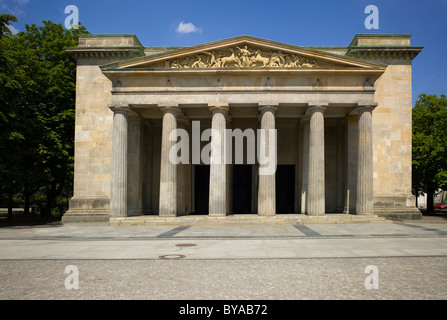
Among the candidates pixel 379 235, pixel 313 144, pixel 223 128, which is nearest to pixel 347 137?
pixel 313 144

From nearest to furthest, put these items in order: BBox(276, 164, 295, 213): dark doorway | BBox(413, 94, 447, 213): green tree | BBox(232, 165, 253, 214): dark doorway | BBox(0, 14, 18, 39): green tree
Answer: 1. BBox(0, 14, 18, 39): green tree
2. BBox(276, 164, 295, 213): dark doorway
3. BBox(232, 165, 253, 214): dark doorway
4. BBox(413, 94, 447, 213): green tree

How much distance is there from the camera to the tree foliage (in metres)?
28.7

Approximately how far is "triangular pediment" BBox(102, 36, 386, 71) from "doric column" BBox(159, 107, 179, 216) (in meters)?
3.93

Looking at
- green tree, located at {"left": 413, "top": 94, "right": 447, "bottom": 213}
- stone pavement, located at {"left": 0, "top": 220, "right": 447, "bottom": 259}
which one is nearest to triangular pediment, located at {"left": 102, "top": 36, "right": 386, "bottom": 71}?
stone pavement, located at {"left": 0, "top": 220, "right": 447, "bottom": 259}

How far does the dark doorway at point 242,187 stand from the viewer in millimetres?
37969

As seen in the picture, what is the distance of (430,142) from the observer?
44.3 m

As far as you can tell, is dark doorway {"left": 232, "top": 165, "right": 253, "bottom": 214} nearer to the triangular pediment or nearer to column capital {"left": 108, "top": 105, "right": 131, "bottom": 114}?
the triangular pediment

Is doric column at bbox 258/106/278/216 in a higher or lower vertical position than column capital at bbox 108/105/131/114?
lower

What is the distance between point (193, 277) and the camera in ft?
35.3

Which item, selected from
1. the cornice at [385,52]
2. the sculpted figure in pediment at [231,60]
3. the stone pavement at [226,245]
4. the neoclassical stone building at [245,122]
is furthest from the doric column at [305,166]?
the stone pavement at [226,245]

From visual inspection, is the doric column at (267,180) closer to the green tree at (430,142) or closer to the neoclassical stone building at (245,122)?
the neoclassical stone building at (245,122)

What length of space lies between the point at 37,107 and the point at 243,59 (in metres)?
20.7

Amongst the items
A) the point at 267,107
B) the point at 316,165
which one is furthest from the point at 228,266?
the point at 267,107

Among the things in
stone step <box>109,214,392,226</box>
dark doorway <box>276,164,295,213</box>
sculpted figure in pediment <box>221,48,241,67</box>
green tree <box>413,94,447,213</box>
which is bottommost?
stone step <box>109,214,392,226</box>
